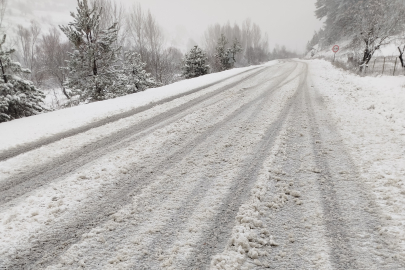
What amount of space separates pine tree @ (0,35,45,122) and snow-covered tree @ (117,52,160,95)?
463cm

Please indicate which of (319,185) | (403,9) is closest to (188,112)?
(319,185)

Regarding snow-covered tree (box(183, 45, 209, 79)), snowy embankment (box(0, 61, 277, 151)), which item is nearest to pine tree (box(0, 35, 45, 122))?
snowy embankment (box(0, 61, 277, 151))

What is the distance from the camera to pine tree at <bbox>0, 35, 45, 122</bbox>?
7223mm

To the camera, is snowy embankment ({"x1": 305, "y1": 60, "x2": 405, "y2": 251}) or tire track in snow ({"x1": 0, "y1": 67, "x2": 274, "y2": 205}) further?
tire track in snow ({"x1": 0, "y1": 67, "x2": 274, "y2": 205})

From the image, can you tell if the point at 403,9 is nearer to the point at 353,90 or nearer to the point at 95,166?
the point at 353,90

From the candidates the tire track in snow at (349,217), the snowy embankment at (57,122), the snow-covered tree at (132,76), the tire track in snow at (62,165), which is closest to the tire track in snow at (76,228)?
the tire track in snow at (62,165)

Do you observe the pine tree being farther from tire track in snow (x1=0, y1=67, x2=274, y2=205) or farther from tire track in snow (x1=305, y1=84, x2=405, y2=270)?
tire track in snow (x1=305, y1=84, x2=405, y2=270)

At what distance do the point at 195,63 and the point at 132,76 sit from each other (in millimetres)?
10736

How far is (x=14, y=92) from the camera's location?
7574 millimetres

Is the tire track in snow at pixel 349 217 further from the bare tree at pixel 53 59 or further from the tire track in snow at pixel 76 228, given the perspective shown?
the bare tree at pixel 53 59

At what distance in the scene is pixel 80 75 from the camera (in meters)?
11.7

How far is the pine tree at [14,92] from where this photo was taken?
7223 mm

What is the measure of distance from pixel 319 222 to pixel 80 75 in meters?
13.1

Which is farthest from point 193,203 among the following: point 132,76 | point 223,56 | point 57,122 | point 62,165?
point 223,56
